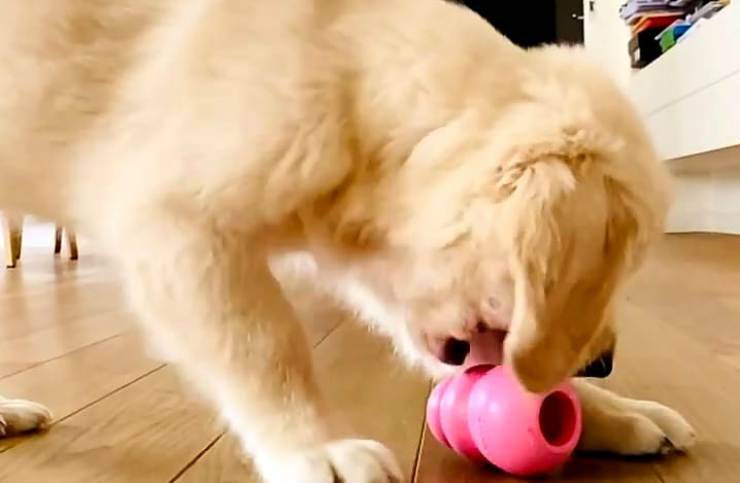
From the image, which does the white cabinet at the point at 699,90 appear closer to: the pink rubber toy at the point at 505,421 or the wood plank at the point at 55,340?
the wood plank at the point at 55,340

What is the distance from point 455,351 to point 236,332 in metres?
0.29

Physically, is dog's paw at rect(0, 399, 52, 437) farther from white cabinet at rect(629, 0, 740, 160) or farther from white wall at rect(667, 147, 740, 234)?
white wall at rect(667, 147, 740, 234)

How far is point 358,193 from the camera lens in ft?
4.20

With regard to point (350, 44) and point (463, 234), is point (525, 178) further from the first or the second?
point (350, 44)

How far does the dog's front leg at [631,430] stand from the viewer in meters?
1.32

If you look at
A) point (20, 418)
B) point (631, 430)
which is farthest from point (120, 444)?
point (631, 430)

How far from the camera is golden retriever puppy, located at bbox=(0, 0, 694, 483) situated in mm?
1155

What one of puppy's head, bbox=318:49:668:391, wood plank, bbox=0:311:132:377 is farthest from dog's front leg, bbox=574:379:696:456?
wood plank, bbox=0:311:132:377

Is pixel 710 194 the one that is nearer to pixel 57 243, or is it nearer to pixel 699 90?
pixel 699 90

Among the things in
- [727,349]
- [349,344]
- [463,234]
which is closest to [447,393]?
[463,234]

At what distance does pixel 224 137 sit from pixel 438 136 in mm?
244

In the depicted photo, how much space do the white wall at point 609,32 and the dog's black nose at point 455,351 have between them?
5.40 metres

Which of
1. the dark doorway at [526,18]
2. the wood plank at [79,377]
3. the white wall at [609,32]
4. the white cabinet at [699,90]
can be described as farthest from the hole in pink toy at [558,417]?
the white wall at [609,32]

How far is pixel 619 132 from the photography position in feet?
3.99
